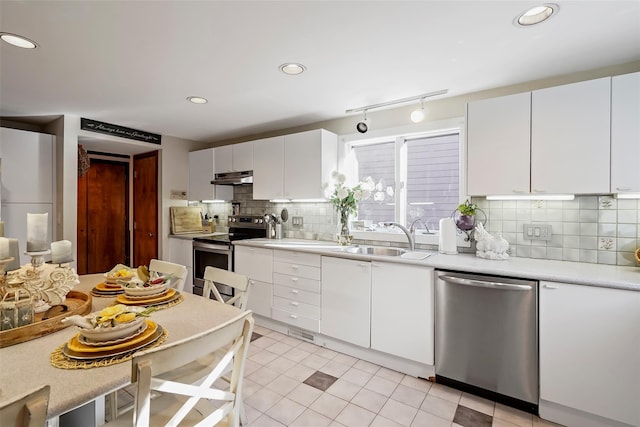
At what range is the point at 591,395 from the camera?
1.69 m

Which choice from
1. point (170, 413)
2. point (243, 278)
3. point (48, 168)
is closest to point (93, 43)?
point (243, 278)

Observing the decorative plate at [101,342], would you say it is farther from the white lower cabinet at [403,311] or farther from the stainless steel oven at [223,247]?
the stainless steel oven at [223,247]

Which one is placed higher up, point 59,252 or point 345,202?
point 345,202

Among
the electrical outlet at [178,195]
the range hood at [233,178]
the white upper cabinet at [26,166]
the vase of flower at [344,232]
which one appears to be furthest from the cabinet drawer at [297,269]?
the white upper cabinet at [26,166]

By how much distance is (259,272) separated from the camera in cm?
321

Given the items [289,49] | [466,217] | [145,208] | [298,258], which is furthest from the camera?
[145,208]

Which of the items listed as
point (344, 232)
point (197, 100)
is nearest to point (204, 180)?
point (197, 100)

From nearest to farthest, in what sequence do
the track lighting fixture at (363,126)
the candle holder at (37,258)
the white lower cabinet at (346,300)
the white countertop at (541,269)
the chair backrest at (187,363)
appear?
the chair backrest at (187,363), the candle holder at (37,258), the white countertop at (541,269), the white lower cabinet at (346,300), the track lighting fixture at (363,126)

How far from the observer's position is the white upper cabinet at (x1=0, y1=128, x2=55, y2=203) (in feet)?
10.3

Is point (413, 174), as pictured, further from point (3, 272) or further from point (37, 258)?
point (3, 272)

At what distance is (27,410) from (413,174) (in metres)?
2.98

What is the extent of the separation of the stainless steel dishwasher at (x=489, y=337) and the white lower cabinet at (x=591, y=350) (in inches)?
2.9

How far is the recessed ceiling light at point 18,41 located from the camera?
176 centimetres

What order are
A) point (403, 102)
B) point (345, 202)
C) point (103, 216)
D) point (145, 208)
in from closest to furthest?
point (403, 102) → point (345, 202) → point (145, 208) → point (103, 216)
